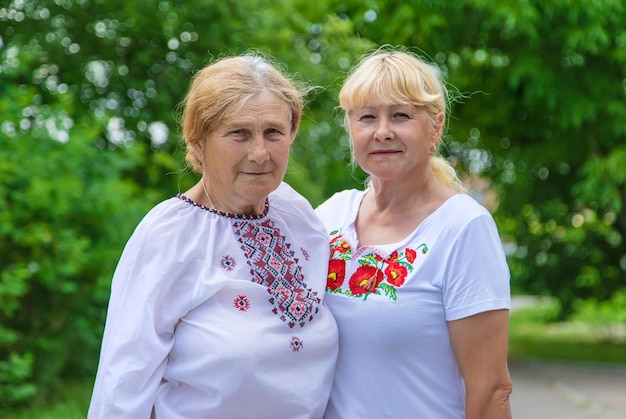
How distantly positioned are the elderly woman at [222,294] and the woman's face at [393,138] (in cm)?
28

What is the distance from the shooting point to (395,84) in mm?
2932

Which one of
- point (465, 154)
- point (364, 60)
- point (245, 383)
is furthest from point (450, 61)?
point (245, 383)

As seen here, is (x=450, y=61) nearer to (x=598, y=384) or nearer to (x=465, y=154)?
(x=465, y=154)

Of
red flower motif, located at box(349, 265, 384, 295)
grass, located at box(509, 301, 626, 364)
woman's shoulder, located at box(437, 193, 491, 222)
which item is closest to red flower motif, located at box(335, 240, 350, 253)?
red flower motif, located at box(349, 265, 384, 295)

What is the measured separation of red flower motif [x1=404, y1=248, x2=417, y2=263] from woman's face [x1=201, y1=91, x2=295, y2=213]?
0.48m

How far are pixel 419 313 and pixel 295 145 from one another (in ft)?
5.42

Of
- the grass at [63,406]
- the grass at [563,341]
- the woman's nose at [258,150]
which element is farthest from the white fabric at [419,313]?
the grass at [563,341]

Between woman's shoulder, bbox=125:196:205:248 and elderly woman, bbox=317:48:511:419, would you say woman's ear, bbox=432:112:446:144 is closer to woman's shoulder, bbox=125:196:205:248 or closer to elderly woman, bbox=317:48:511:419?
elderly woman, bbox=317:48:511:419

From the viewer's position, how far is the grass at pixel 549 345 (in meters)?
8.09

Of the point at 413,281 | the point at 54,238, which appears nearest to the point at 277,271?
the point at 413,281

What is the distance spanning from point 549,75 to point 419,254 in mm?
9760

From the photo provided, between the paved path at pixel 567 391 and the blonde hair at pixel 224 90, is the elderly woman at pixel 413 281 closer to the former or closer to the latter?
the blonde hair at pixel 224 90

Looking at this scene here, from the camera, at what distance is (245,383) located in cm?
257

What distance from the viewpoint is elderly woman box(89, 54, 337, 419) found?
2539 mm
